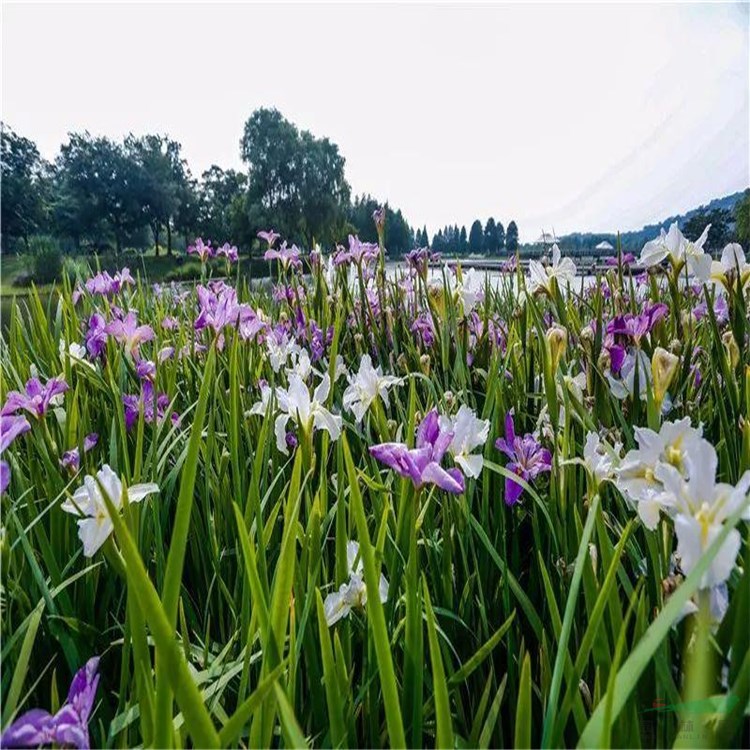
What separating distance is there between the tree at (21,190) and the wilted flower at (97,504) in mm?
32891

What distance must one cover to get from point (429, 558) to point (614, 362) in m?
0.50

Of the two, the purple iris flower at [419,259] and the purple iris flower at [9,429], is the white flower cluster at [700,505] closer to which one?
the purple iris flower at [9,429]

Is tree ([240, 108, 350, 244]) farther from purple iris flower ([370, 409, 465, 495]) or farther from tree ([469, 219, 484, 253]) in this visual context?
purple iris flower ([370, 409, 465, 495])

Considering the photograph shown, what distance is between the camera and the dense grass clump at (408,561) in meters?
0.44

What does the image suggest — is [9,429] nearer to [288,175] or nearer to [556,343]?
[556,343]

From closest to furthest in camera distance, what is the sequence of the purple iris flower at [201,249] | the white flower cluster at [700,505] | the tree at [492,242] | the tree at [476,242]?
the white flower cluster at [700,505] < the purple iris flower at [201,249] < the tree at [492,242] < the tree at [476,242]

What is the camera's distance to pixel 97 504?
0.67m

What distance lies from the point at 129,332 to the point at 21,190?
36211 mm

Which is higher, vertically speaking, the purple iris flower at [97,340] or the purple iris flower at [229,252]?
the purple iris flower at [229,252]

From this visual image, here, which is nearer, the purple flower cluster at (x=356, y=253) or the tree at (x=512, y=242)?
the purple flower cluster at (x=356, y=253)

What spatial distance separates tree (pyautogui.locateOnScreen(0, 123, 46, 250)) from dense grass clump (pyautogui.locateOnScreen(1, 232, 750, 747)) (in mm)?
32652

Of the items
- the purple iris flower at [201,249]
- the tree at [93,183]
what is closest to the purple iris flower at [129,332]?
the purple iris flower at [201,249]

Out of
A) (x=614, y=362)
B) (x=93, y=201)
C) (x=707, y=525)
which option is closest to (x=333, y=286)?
(x=614, y=362)

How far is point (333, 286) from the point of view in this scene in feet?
7.47
